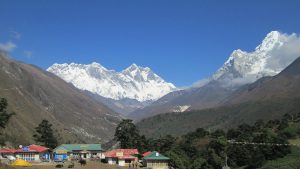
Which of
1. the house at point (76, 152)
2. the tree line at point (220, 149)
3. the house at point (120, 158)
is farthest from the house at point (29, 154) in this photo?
the tree line at point (220, 149)

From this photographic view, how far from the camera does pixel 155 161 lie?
125375 millimetres

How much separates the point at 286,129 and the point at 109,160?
47680 millimetres

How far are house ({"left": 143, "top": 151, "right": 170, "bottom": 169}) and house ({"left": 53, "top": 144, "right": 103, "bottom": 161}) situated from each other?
25.2m

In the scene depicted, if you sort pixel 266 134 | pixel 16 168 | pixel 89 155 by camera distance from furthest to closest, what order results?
pixel 89 155, pixel 266 134, pixel 16 168

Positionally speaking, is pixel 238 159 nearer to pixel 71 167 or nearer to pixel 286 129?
pixel 286 129

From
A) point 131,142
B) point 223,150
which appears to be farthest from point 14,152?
point 223,150

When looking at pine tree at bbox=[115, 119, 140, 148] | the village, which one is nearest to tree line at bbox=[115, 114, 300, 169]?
pine tree at bbox=[115, 119, 140, 148]

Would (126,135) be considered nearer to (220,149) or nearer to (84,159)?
(84,159)

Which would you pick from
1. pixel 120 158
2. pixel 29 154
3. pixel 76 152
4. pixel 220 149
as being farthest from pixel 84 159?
pixel 220 149

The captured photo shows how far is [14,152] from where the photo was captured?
425 ft

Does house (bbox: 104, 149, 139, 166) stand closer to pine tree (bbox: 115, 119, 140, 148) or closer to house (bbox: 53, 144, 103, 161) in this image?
house (bbox: 53, 144, 103, 161)

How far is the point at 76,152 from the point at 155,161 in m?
32.0

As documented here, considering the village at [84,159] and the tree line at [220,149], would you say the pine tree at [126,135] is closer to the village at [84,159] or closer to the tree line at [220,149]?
the tree line at [220,149]

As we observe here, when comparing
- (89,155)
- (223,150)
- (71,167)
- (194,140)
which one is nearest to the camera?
(71,167)
